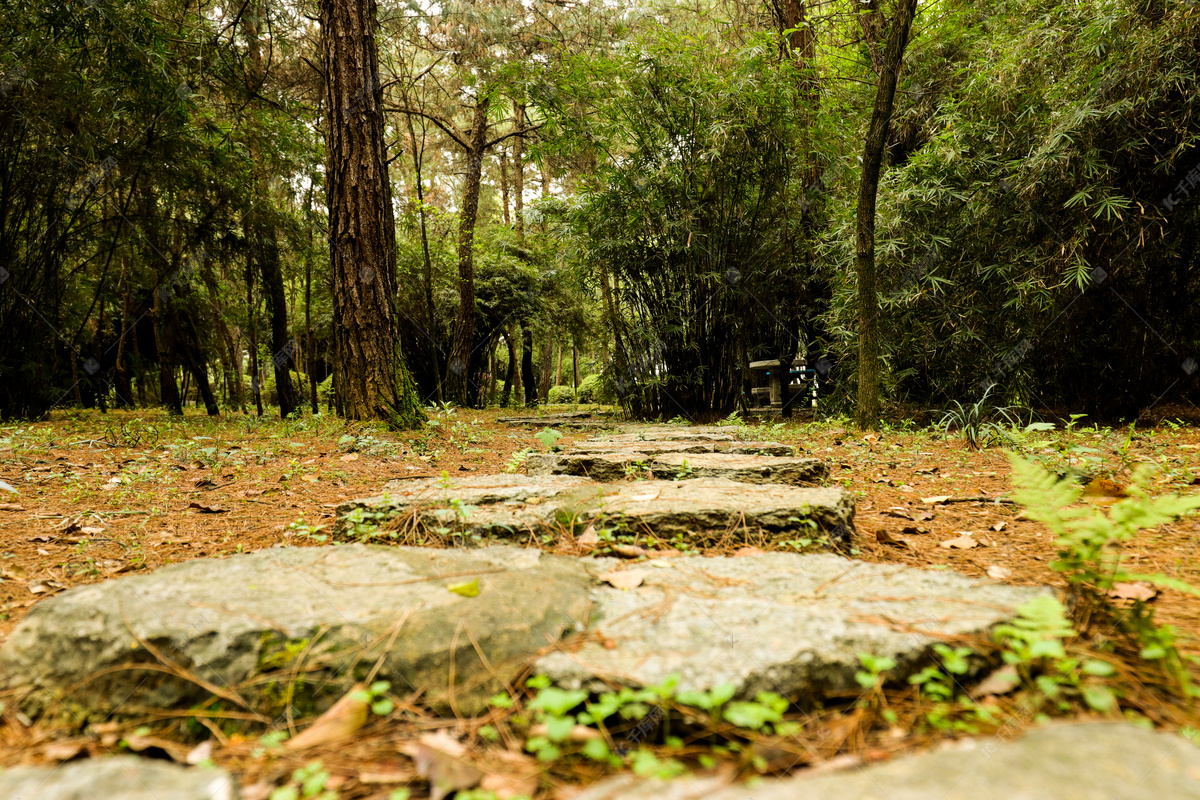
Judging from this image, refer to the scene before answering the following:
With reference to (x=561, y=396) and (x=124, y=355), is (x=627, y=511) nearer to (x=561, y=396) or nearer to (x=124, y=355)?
(x=124, y=355)

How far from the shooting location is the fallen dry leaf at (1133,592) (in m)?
1.31

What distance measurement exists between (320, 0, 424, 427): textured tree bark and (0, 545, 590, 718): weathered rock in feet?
11.1

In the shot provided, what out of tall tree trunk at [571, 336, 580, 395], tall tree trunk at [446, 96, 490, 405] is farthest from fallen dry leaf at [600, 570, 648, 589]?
tall tree trunk at [571, 336, 580, 395]

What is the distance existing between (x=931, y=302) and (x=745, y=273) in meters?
2.15

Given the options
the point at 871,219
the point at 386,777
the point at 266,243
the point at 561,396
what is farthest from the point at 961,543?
the point at 561,396

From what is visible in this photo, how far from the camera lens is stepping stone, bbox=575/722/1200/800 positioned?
2.05 feet

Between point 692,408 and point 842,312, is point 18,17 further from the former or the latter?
point 842,312

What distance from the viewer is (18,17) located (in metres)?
5.05

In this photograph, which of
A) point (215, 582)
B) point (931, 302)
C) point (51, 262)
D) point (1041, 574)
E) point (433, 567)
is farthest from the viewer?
point (51, 262)

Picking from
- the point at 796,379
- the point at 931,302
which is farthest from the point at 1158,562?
the point at 796,379

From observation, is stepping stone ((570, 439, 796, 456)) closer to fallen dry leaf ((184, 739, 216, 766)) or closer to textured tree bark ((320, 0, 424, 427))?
textured tree bark ((320, 0, 424, 427))

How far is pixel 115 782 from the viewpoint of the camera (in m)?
0.71

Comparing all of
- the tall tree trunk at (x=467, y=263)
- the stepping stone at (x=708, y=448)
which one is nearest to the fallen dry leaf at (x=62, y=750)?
the stepping stone at (x=708, y=448)

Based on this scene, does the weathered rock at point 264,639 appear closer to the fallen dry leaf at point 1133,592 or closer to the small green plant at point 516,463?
the fallen dry leaf at point 1133,592
